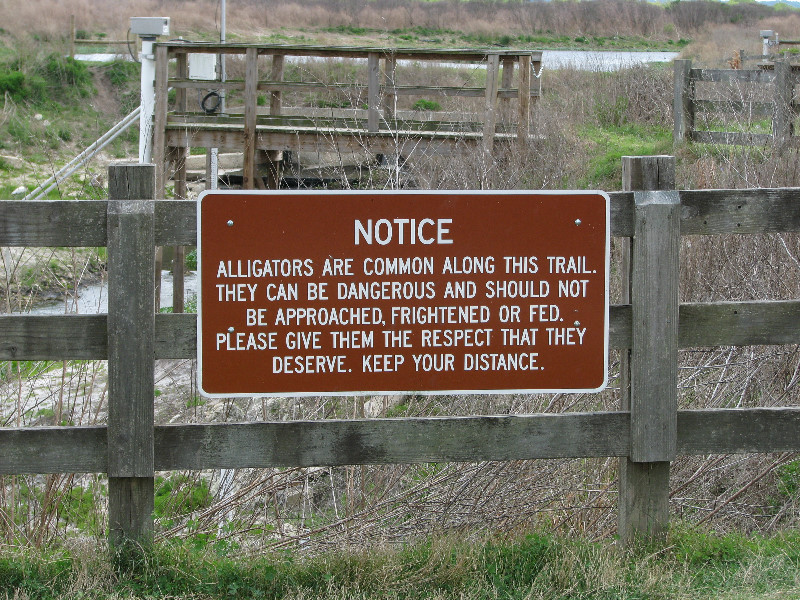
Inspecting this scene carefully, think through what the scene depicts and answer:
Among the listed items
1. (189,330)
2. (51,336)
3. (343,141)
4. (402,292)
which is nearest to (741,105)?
(343,141)

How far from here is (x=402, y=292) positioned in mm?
3832

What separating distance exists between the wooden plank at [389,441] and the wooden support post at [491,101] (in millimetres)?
9076

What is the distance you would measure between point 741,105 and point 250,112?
6.52 meters

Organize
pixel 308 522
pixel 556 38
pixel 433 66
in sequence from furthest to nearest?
pixel 556 38 < pixel 433 66 < pixel 308 522

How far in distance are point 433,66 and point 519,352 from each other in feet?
83.6

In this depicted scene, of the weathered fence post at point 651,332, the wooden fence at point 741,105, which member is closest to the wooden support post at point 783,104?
the wooden fence at point 741,105

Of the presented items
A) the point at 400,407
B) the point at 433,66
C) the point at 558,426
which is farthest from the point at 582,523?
the point at 433,66

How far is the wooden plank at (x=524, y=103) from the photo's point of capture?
13.6 metres

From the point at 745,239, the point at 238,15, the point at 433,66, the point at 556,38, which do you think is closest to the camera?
the point at 745,239

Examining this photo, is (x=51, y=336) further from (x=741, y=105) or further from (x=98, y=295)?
(x=98, y=295)

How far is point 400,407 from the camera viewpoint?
8031 mm

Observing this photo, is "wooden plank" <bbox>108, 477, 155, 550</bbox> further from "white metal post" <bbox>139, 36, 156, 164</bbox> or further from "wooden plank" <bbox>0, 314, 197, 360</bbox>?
"white metal post" <bbox>139, 36, 156, 164</bbox>

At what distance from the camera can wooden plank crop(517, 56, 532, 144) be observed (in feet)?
44.6

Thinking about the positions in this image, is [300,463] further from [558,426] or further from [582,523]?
[582,523]
